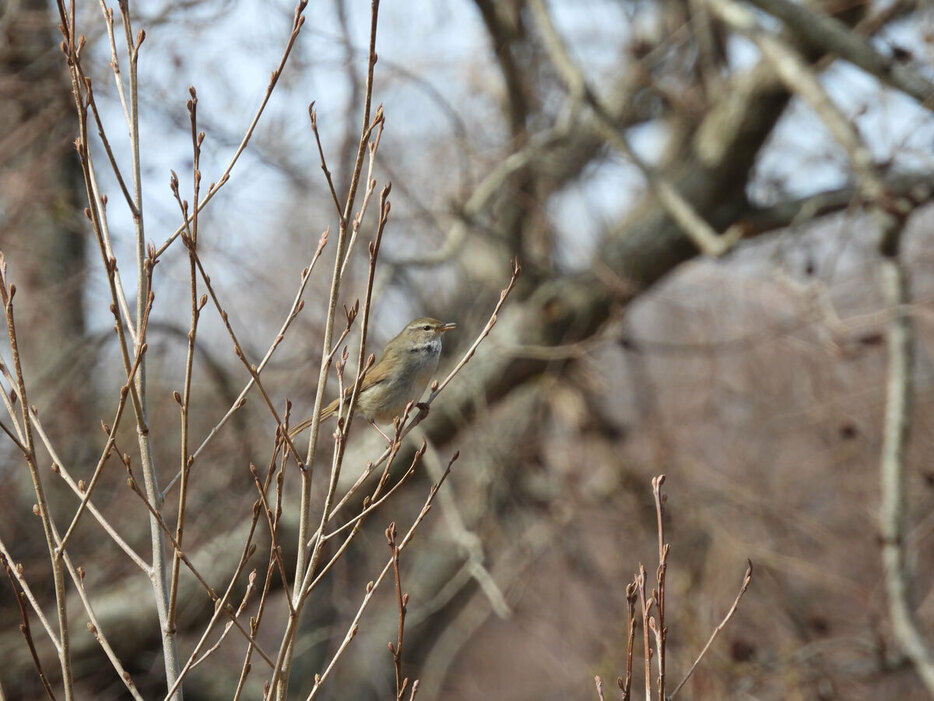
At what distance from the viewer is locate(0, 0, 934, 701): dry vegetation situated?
19.1ft

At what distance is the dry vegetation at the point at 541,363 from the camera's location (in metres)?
5.83

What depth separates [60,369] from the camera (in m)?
6.31

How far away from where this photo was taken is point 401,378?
378 cm

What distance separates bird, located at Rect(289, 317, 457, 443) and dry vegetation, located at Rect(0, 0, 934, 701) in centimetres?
34

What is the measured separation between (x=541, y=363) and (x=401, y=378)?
3689 mm

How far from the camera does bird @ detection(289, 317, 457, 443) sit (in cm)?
376

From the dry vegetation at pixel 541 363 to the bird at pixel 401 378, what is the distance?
337mm

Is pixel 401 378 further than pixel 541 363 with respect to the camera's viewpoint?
No

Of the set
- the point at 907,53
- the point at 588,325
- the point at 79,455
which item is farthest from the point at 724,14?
the point at 79,455

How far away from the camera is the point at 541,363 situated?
7363 mm

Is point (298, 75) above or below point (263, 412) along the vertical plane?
above

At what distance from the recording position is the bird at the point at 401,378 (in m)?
3.76

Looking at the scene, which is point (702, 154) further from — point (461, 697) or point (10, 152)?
point (461, 697)

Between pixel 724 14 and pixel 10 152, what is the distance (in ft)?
17.2
